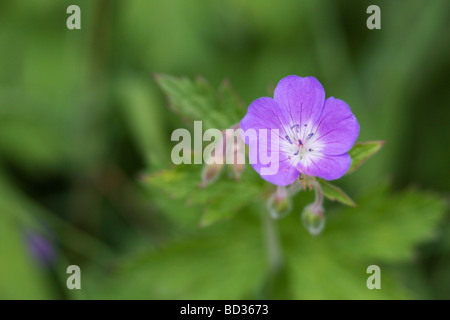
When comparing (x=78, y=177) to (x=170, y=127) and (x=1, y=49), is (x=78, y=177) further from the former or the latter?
(x=1, y=49)

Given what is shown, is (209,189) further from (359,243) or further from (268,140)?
(359,243)

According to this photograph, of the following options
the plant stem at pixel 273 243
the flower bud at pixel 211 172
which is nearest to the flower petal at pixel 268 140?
the flower bud at pixel 211 172

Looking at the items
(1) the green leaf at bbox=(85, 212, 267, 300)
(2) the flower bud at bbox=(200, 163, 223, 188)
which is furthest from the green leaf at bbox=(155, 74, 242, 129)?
(1) the green leaf at bbox=(85, 212, 267, 300)

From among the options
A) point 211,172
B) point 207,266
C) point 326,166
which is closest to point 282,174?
point 326,166

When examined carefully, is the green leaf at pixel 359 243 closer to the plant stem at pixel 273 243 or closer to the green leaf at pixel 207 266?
the plant stem at pixel 273 243

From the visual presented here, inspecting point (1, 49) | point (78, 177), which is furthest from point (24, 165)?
point (1, 49)

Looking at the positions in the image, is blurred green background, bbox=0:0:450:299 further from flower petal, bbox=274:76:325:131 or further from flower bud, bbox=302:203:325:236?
flower petal, bbox=274:76:325:131
